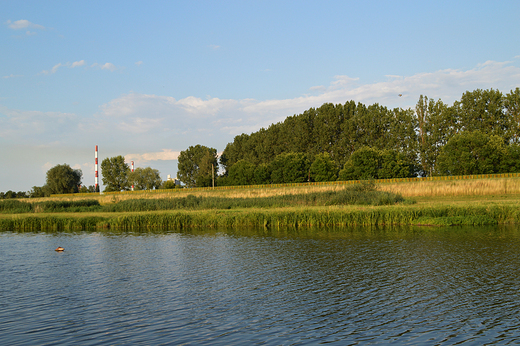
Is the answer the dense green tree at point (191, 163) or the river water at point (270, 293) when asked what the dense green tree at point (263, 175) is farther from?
the river water at point (270, 293)

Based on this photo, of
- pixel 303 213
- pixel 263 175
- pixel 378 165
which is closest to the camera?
pixel 303 213

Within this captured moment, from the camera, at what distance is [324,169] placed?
319 ft

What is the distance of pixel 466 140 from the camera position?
257 feet

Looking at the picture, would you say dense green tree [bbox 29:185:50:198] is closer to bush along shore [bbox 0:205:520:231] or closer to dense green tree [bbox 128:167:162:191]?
dense green tree [bbox 128:167:162:191]

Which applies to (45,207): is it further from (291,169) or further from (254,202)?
(291,169)

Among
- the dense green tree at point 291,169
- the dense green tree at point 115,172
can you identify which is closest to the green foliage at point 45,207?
the dense green tree at point 291,169

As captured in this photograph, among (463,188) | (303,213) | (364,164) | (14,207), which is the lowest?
(303,213)

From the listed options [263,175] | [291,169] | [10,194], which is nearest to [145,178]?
[10,194]

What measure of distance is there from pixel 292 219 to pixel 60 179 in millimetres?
113665

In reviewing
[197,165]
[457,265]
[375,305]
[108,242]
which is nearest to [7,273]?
[108,242]

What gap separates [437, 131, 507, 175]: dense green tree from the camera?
76500 mm

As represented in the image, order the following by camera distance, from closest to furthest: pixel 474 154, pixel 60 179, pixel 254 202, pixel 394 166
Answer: pixel 254 202 → pixel 474 154 → pixel 394 166 → pixel 60 179

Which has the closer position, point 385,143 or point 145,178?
point 385,143

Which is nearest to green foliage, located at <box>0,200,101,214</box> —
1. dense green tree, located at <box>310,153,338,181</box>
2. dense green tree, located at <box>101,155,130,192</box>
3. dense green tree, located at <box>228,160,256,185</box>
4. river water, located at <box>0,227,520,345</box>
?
river water, located at <box>0,227,520,345</box>
